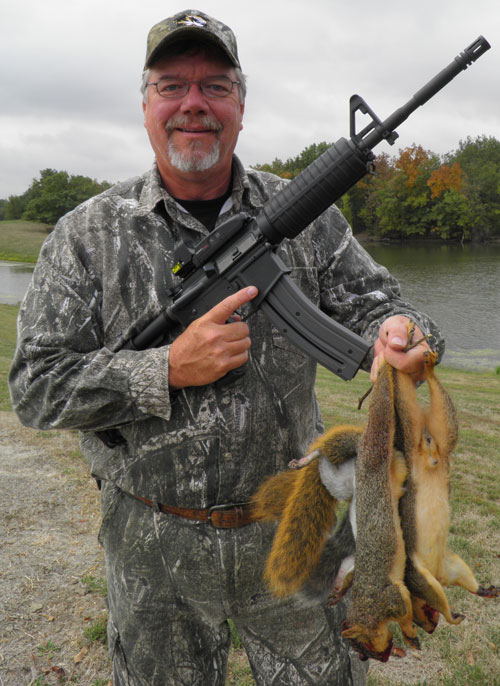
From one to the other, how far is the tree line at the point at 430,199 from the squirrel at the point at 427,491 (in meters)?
69.9

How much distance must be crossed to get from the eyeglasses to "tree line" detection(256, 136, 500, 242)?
69.1 metres

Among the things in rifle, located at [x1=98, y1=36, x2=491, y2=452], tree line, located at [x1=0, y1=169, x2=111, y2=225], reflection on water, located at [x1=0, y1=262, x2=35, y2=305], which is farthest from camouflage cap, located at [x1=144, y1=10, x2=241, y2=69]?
tree line, located at [x1=0, y1=169, x2=111, y2=225]

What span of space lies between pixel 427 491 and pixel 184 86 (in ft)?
6.98

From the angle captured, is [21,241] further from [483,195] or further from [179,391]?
[179,391]

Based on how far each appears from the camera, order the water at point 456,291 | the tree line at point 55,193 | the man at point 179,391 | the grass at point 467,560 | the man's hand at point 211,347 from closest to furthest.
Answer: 1. the man's hand at point 211,347
2. the man at point 179,391
3. the grass at point 467,560
4. the water at point 456,291
5. the tree line at point 55,193

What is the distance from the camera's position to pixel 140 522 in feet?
8.72

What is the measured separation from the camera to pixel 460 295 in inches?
1198

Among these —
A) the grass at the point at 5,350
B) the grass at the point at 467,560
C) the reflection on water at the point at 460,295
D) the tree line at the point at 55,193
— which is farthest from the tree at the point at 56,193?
the grass at the point at 467,560

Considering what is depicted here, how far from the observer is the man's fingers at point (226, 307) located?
7.83 ft

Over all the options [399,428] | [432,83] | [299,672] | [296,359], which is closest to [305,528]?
[399,428]

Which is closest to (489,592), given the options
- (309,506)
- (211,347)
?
(309,506)

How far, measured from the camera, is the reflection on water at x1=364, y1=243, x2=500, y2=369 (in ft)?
66.8

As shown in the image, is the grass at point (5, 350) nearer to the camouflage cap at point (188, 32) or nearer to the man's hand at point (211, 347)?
the man's hand at point (211, 347)

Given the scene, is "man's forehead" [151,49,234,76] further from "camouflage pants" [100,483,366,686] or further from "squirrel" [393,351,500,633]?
"camouflage pants" [100,483,366,686]
